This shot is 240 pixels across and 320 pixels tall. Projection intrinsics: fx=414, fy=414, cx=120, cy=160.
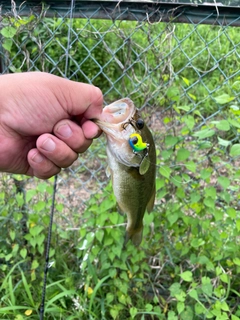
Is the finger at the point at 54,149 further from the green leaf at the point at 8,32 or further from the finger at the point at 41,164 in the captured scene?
the green leaf at the point at 8,32

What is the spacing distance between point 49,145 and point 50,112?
4.6 inches

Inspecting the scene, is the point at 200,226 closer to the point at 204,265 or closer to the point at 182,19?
the point at 204,265

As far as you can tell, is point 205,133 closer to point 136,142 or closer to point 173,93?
point 173,93

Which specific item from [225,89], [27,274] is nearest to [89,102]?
[27,274]

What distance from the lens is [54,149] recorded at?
4.79 feet

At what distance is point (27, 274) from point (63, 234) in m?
0.36

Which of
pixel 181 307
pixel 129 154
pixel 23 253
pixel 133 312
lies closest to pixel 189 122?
pixel 129 154

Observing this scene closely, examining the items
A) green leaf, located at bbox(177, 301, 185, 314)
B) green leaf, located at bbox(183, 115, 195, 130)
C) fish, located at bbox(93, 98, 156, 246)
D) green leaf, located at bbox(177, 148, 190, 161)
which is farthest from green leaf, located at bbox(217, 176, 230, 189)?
green leaf, located at bbox(177, 301, 185, 314)

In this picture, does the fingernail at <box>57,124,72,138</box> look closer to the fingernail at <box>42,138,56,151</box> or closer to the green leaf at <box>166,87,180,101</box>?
the fingernail at <box>42,138,56,151</box>

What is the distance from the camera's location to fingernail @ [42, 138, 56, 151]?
1450mm

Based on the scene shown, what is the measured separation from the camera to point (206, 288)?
7.05 ft

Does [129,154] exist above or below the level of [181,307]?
above

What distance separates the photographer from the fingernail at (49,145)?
145cm

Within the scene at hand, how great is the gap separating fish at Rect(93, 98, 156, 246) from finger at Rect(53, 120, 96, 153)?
38 millimetres
